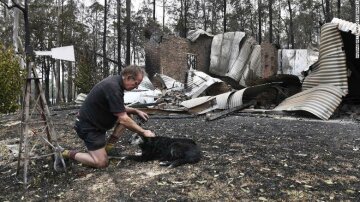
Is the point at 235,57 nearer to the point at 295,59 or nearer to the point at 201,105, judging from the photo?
the point at 295,59

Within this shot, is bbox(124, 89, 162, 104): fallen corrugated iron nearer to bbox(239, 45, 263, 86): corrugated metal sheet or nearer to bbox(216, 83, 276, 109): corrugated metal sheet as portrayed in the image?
bbox(216, 83, 276, 109): corrugated metal sheet

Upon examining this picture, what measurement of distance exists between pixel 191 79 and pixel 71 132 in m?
9.98

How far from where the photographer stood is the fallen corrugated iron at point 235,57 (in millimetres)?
24594

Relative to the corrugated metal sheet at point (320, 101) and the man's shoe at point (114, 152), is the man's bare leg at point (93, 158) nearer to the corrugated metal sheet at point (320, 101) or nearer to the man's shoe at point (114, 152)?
the man's shoe at point (114, 152)

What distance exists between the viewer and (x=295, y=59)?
2716 cm

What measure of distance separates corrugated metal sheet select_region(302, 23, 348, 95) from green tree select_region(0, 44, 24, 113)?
9862mm

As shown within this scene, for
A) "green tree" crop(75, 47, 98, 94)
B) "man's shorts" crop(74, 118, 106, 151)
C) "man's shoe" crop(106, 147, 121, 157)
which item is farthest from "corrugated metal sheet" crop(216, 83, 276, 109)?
"green tree" crop(75, 47, 98, 94)

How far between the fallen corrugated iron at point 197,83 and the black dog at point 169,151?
1089 cm

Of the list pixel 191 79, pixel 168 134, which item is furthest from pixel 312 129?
pixel 191 79

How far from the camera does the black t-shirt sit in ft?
15.2

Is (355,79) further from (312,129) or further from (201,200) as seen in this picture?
(201,200)

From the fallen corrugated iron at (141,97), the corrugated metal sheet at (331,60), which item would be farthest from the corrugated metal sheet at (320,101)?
the fallen corrugated iron at (141,97)

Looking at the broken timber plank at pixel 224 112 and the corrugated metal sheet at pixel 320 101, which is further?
the corrugated metal sheet at pixel 320 101

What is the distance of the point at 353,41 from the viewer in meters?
14.0
